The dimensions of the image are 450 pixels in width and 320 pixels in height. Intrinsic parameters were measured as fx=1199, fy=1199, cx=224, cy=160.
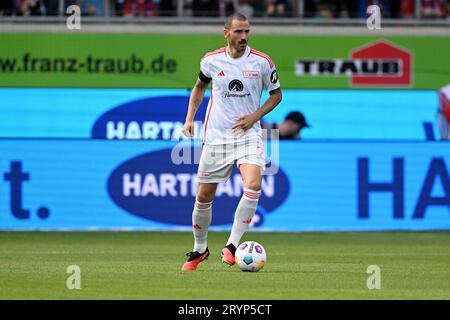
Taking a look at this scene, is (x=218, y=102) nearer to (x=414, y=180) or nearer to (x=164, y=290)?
(x=164, y=290)

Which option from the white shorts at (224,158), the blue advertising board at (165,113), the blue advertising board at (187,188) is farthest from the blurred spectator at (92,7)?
the white shorts at (224,158)

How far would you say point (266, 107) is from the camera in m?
12.5

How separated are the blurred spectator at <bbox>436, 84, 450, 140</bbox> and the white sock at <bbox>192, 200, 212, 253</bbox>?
39.9 feet

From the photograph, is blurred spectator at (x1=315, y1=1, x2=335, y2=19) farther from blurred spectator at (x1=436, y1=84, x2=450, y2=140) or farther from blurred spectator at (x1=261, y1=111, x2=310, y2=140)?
blurred spectator at (x1=436, y1=84, x2=450, y2=140)

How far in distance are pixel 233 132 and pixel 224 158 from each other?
11.6 inches

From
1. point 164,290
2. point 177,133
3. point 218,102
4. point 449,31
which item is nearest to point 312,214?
point 177,133

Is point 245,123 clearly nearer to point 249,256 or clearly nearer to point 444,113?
point 249,256

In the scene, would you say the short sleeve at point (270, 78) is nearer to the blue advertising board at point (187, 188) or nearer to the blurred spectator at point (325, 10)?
the blue advertising board at point (187, 188)

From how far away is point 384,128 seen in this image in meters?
23.8

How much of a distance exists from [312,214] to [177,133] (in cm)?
308

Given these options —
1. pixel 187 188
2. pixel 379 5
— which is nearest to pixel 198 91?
pixel 187 188

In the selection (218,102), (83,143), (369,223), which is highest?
(218,102)
